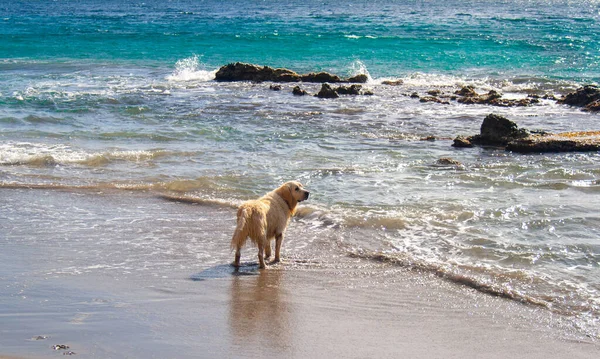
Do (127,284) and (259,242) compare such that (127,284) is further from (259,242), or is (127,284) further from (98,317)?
(259,242)

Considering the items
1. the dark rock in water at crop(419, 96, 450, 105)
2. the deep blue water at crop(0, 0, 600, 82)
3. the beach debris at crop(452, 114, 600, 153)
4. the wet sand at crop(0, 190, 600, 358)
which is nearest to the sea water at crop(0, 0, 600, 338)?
the deep blue water at crop(0, 0, 600, 82)

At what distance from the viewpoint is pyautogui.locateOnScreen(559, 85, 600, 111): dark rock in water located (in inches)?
878

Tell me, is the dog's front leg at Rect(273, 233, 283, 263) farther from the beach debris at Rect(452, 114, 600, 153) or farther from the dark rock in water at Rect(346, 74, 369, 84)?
the dark rock in water at Rect(346, 74, 369, 84)

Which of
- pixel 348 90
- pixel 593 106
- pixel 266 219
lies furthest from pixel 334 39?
pixel 266 219

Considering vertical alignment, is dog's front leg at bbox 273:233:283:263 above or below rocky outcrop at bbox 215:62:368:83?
below

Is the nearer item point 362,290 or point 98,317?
point 98,317

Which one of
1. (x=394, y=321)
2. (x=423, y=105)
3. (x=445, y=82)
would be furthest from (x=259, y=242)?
(x=445, y=82)

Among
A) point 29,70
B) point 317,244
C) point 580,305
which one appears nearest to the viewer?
point 580,305

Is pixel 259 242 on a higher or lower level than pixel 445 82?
lower

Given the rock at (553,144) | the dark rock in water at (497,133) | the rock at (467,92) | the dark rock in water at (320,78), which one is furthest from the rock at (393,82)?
the rock at (553,144)

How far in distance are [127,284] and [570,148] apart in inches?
457

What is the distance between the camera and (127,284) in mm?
8172

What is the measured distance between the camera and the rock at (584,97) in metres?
22.3

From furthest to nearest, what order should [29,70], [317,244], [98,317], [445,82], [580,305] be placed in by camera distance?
1. [29,70]
2. [445,82]
3. [317,244]
4. [580,305]
5. [98,317]
